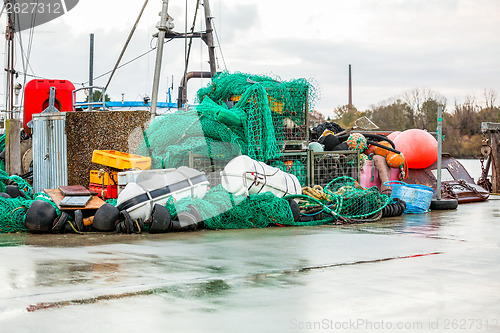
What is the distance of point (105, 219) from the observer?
348 inches

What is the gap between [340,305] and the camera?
4691 mm

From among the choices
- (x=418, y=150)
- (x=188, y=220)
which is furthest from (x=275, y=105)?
(x=418, y=150)

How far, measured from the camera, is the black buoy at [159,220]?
8859 millimetres

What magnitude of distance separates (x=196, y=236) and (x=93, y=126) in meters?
3.87

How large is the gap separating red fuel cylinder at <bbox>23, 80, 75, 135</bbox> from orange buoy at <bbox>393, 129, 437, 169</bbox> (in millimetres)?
7346

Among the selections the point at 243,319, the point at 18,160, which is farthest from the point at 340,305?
the point at 18,160

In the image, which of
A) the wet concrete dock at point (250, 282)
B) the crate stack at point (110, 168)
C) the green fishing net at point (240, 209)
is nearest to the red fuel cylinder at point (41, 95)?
the crate stack at point (110, 168)

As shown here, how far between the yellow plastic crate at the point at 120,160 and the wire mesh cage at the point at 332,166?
10.1ft

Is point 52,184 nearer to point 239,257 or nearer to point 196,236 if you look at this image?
point 196,236

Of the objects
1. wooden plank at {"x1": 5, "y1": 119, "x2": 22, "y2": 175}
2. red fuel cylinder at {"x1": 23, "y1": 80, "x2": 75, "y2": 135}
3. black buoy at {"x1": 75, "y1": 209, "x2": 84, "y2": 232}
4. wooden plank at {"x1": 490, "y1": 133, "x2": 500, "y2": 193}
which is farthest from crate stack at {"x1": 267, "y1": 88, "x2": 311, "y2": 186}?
wooden plank at {"x1": 490, "y1": 133, "x2": 500, "y2": 193}

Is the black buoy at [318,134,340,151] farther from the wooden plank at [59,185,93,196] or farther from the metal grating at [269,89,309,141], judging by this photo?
the wooden plank at [59,185,93,196]

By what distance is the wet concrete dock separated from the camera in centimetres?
425

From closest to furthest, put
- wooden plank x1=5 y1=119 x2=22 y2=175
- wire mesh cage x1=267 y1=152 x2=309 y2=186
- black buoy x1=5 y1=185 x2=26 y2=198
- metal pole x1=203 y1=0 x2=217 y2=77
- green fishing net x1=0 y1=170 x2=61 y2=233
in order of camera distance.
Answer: green fishing net x1=0 y1=170 x2=61 y2=233
black buoy x1=5 y1=185 x2=26 y2=198
wire mesh cage x1=267 y1=152 x2=309 y2=186
wooden plank x1=5 y1=119 x2=22 y2=175
metal pole x1=203 y1=0 x2=217 y2=77

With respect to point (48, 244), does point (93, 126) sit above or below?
above
